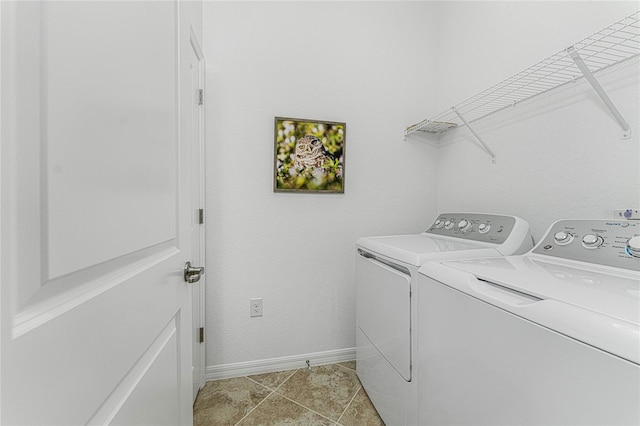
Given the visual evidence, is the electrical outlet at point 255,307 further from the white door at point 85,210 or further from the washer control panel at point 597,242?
the washer control panel at point 597,242

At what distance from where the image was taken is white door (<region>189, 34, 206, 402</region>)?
5.08ft

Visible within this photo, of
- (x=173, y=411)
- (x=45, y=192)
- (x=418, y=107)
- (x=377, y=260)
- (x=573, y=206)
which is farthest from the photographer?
(x=418, y=107)

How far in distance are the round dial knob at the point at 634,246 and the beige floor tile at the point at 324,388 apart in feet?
4.80

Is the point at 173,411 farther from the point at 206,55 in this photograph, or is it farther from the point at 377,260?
the point at 206,55

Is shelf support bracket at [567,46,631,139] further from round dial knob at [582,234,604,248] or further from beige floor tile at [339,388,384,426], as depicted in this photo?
beige floor tile at [339,388,384,426]

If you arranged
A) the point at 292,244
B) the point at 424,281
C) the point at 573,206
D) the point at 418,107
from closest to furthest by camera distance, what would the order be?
the point at 424,281
the point at 573,206
the point at 292,244
the point at 418,107

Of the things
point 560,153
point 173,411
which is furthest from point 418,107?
point 173,411

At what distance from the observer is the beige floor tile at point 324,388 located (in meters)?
1.53

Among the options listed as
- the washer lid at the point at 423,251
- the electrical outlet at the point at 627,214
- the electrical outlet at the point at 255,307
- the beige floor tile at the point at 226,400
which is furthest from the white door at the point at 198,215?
the electrical outlet at the point at 627,214

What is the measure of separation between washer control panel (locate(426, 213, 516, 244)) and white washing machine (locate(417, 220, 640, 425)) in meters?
0.20

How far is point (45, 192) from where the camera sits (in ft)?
1.07

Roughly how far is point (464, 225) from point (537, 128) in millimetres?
604

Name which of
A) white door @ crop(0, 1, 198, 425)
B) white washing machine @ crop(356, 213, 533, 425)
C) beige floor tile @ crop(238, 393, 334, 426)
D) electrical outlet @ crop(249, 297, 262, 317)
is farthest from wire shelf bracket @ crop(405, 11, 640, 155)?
beige floor tile @ crop(238, 393, 334, 426)

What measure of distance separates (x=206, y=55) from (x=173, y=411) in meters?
1.87
